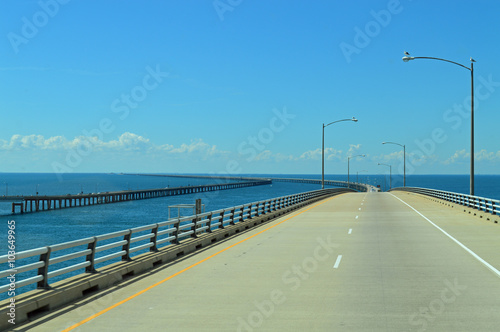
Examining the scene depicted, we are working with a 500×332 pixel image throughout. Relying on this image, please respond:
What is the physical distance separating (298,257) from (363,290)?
521 centimetres

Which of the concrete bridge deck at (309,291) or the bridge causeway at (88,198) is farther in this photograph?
the bridge causeway at (88,198)

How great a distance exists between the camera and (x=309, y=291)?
1130 cm

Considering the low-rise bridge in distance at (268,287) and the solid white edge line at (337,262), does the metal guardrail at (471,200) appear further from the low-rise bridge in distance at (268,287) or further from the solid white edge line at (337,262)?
the solid white edge line at (337,262)

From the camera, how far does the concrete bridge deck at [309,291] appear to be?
8.73 metres

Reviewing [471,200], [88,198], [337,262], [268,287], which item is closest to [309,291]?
[268,287]

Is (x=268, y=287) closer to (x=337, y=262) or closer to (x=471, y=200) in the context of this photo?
(x=337, y=262)

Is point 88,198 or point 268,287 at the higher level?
point 268,287

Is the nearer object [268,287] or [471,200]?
[268,287]

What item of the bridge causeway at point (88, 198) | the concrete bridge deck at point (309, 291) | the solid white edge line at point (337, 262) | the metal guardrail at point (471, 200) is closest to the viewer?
the concrete bridge deck at point (309, 291)

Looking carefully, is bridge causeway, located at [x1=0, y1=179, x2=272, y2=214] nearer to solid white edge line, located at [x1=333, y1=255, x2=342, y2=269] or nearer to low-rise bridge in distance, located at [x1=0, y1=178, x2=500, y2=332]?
low-rise bridge in distance, located at [x1=0, y1=178, x2=500, y2=332]

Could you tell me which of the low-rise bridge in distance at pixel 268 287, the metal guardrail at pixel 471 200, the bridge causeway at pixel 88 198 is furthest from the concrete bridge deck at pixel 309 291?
the bridge causeway at pixel 88 198

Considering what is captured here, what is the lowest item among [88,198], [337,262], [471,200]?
[88,198]

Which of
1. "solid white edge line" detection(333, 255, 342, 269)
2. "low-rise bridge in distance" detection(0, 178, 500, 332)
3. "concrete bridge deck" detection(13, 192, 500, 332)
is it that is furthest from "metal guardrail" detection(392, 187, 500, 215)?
"solid white edge line" detection(333, 255, 342, 269)

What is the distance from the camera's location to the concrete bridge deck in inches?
344
